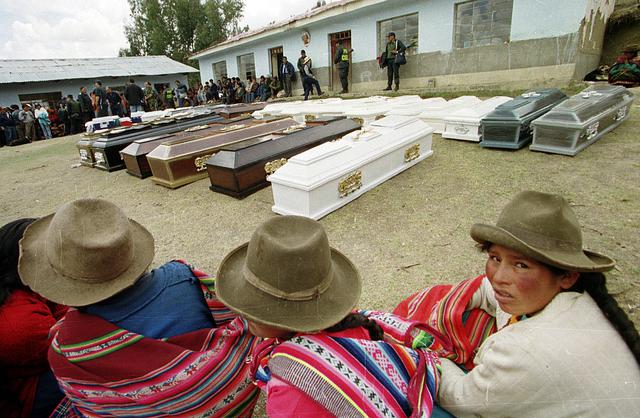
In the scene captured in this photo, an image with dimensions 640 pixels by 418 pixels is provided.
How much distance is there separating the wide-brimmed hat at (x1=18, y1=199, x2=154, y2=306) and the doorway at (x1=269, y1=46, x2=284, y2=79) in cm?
1431

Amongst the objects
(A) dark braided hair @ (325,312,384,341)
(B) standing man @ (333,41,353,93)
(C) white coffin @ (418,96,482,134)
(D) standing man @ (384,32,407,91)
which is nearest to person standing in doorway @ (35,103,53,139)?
(B) standing man @ (333,41,353,93)

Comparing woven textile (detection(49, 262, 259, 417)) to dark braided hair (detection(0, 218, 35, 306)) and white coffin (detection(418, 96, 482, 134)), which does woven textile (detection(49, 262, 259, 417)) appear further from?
white coffin (detection(418, 96, 482, 134))

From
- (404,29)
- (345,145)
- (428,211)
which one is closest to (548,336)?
(428,211)

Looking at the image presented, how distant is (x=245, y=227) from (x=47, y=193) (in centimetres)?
417

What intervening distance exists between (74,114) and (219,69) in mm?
7395

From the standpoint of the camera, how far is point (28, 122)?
12.1m

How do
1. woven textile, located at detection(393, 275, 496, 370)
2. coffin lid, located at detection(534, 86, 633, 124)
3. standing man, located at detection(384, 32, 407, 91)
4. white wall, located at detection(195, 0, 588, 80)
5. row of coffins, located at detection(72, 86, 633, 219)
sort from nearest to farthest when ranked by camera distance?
woven textile, located at detection(393, 275, 496, 370)
row of coffins, located at detection(72, 86, 633, 219)
coffin lid, located at detection(534, 86, 633, 124)
white wall, located at detection(195, 0, 588, 80)
standing man, located at detection(384, 32, 407, 91)

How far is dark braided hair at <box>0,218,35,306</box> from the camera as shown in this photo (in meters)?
1.30

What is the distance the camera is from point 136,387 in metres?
1.01

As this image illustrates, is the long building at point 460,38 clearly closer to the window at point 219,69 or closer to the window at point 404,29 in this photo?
the window at point 404,29

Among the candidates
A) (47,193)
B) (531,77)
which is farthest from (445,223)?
(531,77)

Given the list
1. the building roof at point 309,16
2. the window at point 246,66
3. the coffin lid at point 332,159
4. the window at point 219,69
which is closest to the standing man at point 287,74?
the building roof at point 309,16

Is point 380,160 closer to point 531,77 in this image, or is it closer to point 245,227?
point 245,227

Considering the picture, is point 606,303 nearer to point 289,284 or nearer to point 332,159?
point 289,284
